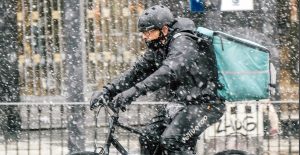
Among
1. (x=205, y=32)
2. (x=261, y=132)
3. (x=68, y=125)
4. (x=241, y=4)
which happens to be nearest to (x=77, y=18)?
(x=68, y=125)

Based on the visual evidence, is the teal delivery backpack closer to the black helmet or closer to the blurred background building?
the black helmet

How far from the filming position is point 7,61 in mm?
12977

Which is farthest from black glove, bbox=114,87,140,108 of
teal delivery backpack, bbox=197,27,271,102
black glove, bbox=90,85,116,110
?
teal delivery backpack, bbox=197,27,271,102

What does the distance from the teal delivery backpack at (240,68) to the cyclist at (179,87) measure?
8.8 inches

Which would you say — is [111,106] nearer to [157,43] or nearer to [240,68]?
[157,43]

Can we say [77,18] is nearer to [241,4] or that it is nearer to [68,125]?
[68,125]

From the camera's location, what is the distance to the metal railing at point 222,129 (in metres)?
9.83

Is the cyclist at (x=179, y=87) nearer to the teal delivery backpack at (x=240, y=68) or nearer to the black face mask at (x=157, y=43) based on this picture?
the black face mask at (x=157, y=43)

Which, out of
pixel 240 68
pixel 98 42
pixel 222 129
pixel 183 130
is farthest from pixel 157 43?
pixel 98 42

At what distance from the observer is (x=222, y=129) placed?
1025cm

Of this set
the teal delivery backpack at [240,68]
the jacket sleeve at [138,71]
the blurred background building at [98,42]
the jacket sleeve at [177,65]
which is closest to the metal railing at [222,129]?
the blurred background building at [98,42]

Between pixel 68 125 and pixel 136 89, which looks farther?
pixel 68 125

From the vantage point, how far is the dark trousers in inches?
251

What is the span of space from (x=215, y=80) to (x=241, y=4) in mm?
3999
